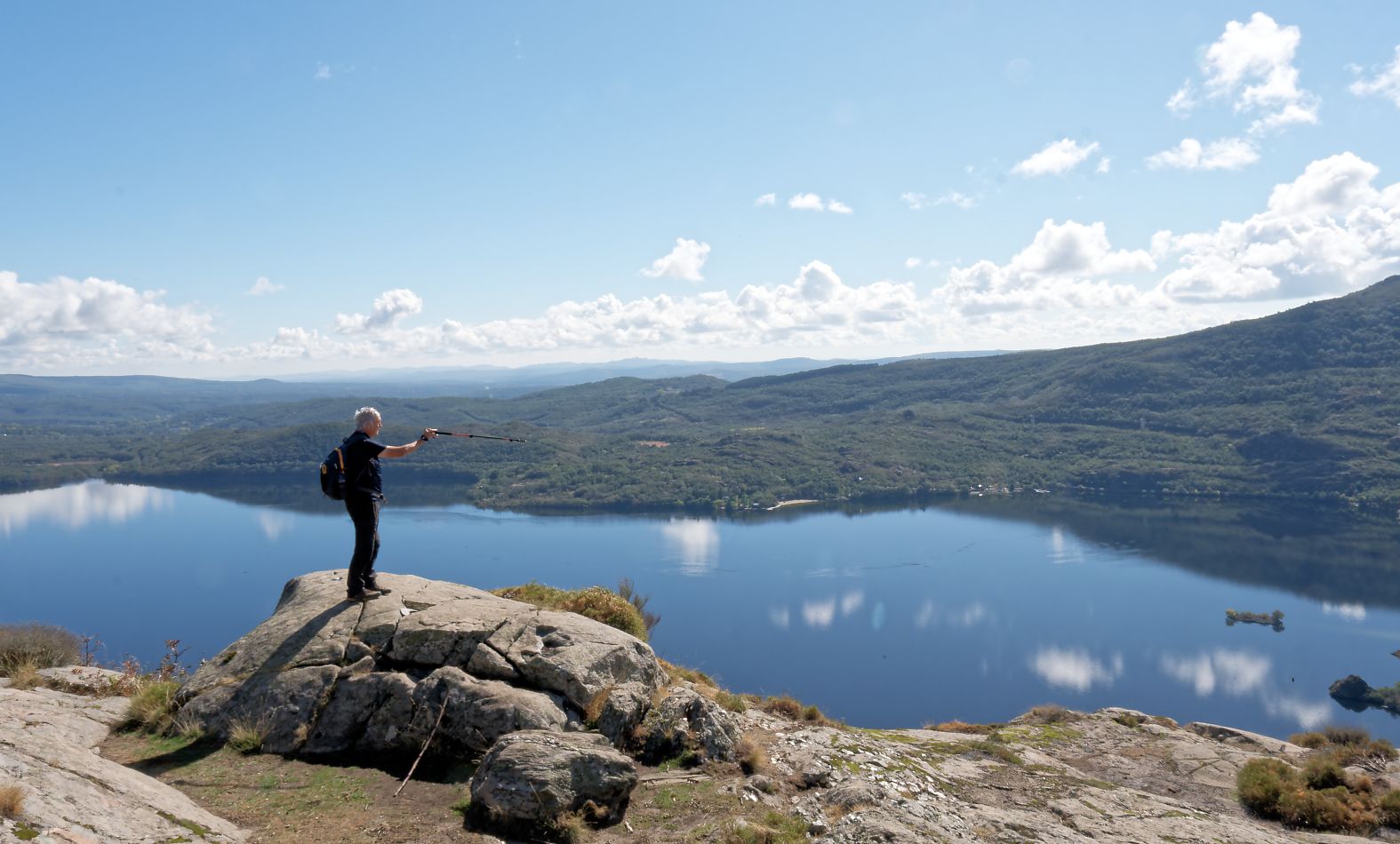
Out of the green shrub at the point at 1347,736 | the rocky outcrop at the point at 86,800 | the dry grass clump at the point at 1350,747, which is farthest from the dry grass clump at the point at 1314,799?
Result: the rocky outcrop at the point at 86,800

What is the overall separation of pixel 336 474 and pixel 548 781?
483 centimetres

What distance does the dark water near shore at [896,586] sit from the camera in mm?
75750

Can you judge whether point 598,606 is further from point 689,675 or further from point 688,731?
point 688,731

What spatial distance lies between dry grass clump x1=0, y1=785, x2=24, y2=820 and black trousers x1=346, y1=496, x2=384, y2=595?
467cm

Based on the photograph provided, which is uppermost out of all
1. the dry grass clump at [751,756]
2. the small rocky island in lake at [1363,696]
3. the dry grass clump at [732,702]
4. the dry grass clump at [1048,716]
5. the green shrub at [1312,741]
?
the dry grass clump at [751,756]

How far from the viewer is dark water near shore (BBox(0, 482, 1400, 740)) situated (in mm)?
75750

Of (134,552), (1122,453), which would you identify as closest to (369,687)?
(134,552)

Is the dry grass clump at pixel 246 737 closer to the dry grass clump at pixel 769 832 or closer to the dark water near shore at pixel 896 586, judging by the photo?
the dry grass clump at pixel 769 832

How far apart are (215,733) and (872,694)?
72.1 metres

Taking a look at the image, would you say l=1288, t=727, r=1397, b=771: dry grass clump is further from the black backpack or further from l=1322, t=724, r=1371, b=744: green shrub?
the black backpack

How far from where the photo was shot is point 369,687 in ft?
27.8

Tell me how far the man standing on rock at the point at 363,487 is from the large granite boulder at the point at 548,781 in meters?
3.65

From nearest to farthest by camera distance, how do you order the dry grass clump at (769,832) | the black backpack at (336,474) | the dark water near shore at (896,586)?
the dry grass clump at (769,832)
the black backpack at (336,474)
the dark water near shore at (896,586)

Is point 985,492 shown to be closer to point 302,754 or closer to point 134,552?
point 134,552
